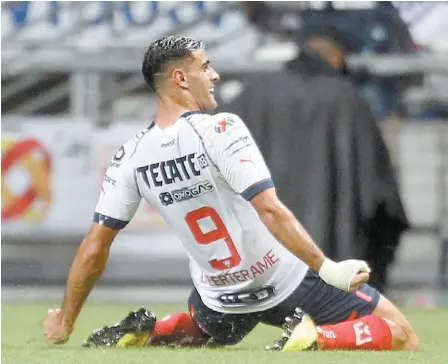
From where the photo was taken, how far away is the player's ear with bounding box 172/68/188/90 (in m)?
6.27

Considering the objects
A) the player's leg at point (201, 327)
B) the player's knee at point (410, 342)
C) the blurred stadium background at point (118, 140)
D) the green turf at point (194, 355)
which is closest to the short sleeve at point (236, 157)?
the green turf at point (194, 355)

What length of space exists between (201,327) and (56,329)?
75 cm

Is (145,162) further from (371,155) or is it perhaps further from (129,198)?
(371,155)

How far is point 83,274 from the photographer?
643cm

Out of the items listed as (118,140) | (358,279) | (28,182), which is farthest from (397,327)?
(28,182)

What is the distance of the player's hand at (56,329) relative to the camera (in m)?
6.45

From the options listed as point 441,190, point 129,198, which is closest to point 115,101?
point 441,190

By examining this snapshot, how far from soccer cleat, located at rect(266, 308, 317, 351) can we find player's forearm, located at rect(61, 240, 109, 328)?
0.89 meters

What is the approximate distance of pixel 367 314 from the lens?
6.51m

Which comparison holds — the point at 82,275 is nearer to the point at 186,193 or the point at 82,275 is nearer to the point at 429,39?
the point at 186,193

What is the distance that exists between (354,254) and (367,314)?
430cm

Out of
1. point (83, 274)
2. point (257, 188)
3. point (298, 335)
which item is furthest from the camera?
point (83, 274)

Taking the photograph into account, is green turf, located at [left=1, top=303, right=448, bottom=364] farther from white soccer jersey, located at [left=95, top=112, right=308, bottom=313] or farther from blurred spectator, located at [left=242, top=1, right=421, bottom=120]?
blurred spectator, located at [left=242, top=1, right=421, bottom=120]

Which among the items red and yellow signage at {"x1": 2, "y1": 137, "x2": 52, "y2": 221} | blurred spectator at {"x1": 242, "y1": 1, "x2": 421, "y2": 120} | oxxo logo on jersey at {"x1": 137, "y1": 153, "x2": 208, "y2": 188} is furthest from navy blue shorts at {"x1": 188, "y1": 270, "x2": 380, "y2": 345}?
red and yellow signage at {"x1": 2, "y1": 137, "x2": 52, "y2": 221}
